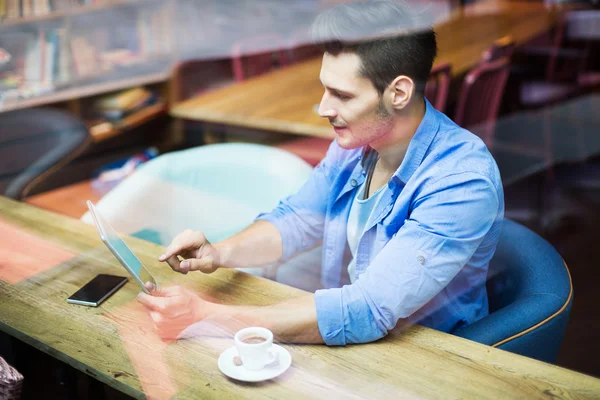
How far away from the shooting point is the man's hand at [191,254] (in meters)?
1.48

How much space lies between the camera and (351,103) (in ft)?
4.38

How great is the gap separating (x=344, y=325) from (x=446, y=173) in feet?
1.17

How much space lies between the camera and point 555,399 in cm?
106

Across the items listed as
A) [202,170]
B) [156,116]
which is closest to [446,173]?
[202,170]

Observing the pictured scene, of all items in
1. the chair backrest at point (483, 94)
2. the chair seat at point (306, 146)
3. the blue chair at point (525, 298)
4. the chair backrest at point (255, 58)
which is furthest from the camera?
the chair backrest at point (255, 58)

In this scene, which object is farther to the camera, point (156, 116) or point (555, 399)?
point (156, 116)

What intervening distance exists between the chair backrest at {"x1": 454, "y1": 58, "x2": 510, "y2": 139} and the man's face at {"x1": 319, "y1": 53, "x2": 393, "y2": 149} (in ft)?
4.59

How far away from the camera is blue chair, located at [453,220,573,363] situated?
132cm

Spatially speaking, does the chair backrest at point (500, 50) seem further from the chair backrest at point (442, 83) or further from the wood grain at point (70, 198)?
the wood grain at point (70, 198)

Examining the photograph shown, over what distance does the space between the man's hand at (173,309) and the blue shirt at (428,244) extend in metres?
0.23

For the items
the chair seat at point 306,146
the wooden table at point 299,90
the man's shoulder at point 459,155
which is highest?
the man's shoulder at point 459,155

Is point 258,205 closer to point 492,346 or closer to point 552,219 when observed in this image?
point 492,346

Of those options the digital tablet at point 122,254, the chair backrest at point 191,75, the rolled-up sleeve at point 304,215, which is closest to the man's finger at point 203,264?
the digital tablet at point 122,254

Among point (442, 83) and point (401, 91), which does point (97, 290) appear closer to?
point (401, 91)
